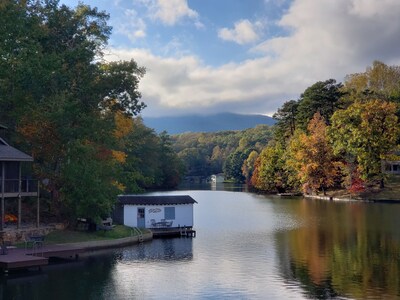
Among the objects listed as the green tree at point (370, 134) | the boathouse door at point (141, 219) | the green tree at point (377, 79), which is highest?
the green tree at point (377, 79)

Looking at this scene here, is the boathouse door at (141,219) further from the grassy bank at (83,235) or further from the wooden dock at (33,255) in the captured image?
the wooden dock at (33,255)

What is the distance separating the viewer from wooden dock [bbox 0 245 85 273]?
97.0 feet

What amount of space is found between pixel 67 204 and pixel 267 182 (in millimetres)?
79453

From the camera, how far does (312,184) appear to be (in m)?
98.1

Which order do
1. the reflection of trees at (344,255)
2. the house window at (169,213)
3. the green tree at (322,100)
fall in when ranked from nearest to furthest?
the reflection of trees at (344,255), the house window at (169,213), the green tree at (322,100)

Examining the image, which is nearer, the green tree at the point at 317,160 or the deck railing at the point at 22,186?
the deck railing at the point at 22,186

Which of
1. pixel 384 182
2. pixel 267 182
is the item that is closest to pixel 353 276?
pixel 384 182

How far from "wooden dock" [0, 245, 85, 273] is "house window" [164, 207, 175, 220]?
39.2 feet

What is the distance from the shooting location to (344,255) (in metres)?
35.8

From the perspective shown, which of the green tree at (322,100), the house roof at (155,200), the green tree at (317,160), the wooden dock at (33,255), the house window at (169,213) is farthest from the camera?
the green tree at (322,100)

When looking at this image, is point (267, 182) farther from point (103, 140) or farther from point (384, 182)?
point (103, 140)

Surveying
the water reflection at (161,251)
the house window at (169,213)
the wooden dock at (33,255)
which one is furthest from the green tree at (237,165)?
the wooden dock at (33,255)

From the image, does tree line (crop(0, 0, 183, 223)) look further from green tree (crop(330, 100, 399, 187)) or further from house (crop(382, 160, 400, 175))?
house (crop(382, 160, 400, 175))

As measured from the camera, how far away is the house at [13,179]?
35.7 meters
